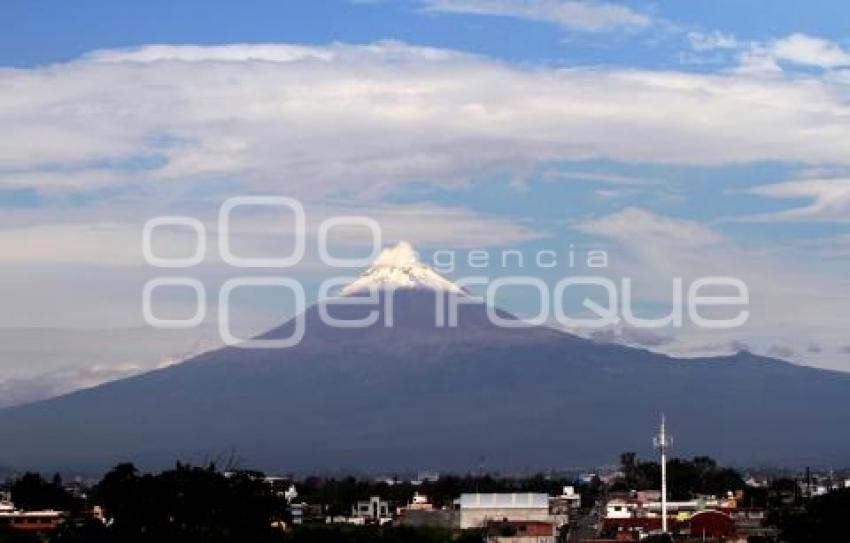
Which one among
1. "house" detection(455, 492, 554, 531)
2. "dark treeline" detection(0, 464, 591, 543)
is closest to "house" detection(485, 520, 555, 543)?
"house" detection(455, 492, 554, 531)

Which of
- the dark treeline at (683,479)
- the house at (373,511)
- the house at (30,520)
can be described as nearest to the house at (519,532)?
the house at (373,511)

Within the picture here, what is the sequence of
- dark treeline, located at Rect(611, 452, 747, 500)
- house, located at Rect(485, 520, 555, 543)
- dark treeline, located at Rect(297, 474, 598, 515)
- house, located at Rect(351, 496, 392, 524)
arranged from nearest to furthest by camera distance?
house, located at Rect(485, 520, 555, 543) < house, located at Rect(351, 496, 392, 524) < dark treeline, located at Rect(297, 474, 598, 515) < dark treeline, located at Rect(611, 452, 747, 500)

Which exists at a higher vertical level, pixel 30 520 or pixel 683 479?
pixel 683 479

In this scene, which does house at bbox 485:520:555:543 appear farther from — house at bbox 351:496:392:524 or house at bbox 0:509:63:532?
house at bbox 0:509:63:532

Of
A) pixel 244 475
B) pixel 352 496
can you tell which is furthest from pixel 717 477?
pixel 244 475

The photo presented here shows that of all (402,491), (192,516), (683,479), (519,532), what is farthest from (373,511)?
(192,516)

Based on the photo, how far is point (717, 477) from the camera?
432 ft

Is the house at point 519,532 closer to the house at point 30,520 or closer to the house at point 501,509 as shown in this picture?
the house at point 501,509

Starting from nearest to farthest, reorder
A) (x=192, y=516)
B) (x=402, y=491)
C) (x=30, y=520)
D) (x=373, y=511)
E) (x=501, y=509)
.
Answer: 1. (x=192, y=516)
2. (x=30, y=520)
3. (x=501, y=509)
4. (x=373, y=511)
5. (x=402, y=491)

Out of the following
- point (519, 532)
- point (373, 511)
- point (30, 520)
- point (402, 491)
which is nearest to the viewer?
point (30, 520)

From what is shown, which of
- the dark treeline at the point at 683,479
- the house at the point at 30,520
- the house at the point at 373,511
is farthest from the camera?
the dark treeline at the point at 683,479

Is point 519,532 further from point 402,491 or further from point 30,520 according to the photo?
point 402,491

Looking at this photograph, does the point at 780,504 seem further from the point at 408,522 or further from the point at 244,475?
the point at 244,475

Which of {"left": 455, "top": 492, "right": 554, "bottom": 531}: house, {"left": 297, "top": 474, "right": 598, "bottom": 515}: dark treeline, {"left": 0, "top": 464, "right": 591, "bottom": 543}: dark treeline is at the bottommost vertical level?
→ {"left": 0, "top": 464, "right": 591, "bottom": 543}: dark treeline
